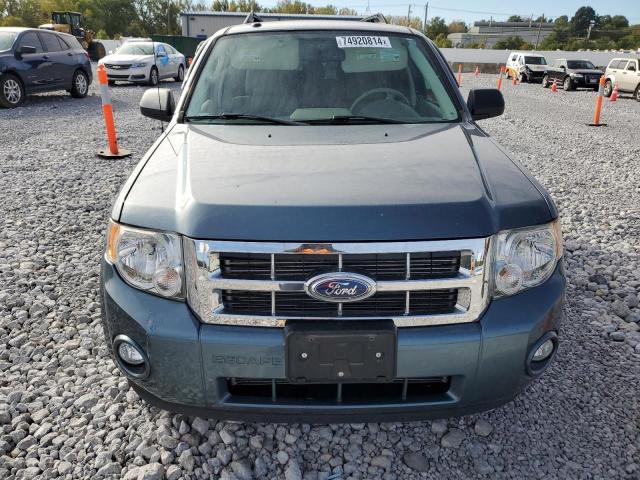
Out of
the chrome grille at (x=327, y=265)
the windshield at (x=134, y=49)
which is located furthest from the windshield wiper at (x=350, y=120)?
the windshield at (x=134, y=49)

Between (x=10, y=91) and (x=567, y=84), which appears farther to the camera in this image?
(x=567, y=84)

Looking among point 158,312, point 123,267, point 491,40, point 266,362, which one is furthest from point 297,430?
point 491,40

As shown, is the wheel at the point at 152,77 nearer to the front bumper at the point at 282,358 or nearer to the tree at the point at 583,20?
the front bumper at the point at 282,358

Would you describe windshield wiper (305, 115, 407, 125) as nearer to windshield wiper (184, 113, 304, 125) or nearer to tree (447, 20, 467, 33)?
windshield wiper (184, 113, 304, 125)

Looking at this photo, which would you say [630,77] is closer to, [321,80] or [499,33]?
[321,80]

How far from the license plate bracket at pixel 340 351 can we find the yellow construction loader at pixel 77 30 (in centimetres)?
3274

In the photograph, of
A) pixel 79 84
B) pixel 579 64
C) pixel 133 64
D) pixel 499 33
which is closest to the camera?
pixel 79 84

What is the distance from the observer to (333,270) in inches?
71.4

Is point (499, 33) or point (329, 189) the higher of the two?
point (499, 33)

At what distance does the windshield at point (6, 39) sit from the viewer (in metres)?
11.5

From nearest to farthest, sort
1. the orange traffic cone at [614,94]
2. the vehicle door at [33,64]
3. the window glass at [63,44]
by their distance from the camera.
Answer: the vehicle door at [33,64] → the window glass at [63,44] → the orange traffic cone at [614,94]

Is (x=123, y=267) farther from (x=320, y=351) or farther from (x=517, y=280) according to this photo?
(x=517, y=280)

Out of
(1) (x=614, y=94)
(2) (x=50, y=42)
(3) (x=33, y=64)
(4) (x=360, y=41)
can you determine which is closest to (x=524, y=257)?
(4) (x=360, y=41)

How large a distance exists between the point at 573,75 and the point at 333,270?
2547 centimetres
